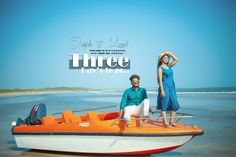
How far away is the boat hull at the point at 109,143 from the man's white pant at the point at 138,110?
24cm

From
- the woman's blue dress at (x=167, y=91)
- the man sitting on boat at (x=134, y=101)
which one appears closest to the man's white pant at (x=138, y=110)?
the man sitting on boat at (x=134, y=101)

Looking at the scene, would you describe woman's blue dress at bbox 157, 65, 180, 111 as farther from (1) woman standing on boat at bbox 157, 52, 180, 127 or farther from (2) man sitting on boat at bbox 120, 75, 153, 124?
(2) man sitting on boat at bbox 120, 75, 153, 124

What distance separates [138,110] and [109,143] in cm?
48

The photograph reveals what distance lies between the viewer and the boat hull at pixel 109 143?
13.8 feet

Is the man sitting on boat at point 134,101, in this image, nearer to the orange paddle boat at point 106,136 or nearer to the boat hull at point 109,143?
the orange paddle boat at point 106,136

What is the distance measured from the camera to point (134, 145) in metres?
4.27

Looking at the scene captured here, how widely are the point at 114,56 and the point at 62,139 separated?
5080 millimetres

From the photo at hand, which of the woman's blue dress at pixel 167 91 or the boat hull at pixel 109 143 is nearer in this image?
the boat hull at pixel 109 143

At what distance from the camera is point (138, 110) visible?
4.39 meters

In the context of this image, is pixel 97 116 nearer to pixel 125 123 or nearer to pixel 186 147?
pixel 125 123

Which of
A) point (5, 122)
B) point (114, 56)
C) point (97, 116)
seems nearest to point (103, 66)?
point (114, 56)

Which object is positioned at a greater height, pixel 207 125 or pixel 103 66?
pixel 103 66

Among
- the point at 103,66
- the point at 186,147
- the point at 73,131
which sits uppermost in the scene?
the point at 103,66

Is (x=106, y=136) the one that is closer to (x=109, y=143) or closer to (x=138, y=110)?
(x=109, y=143)
